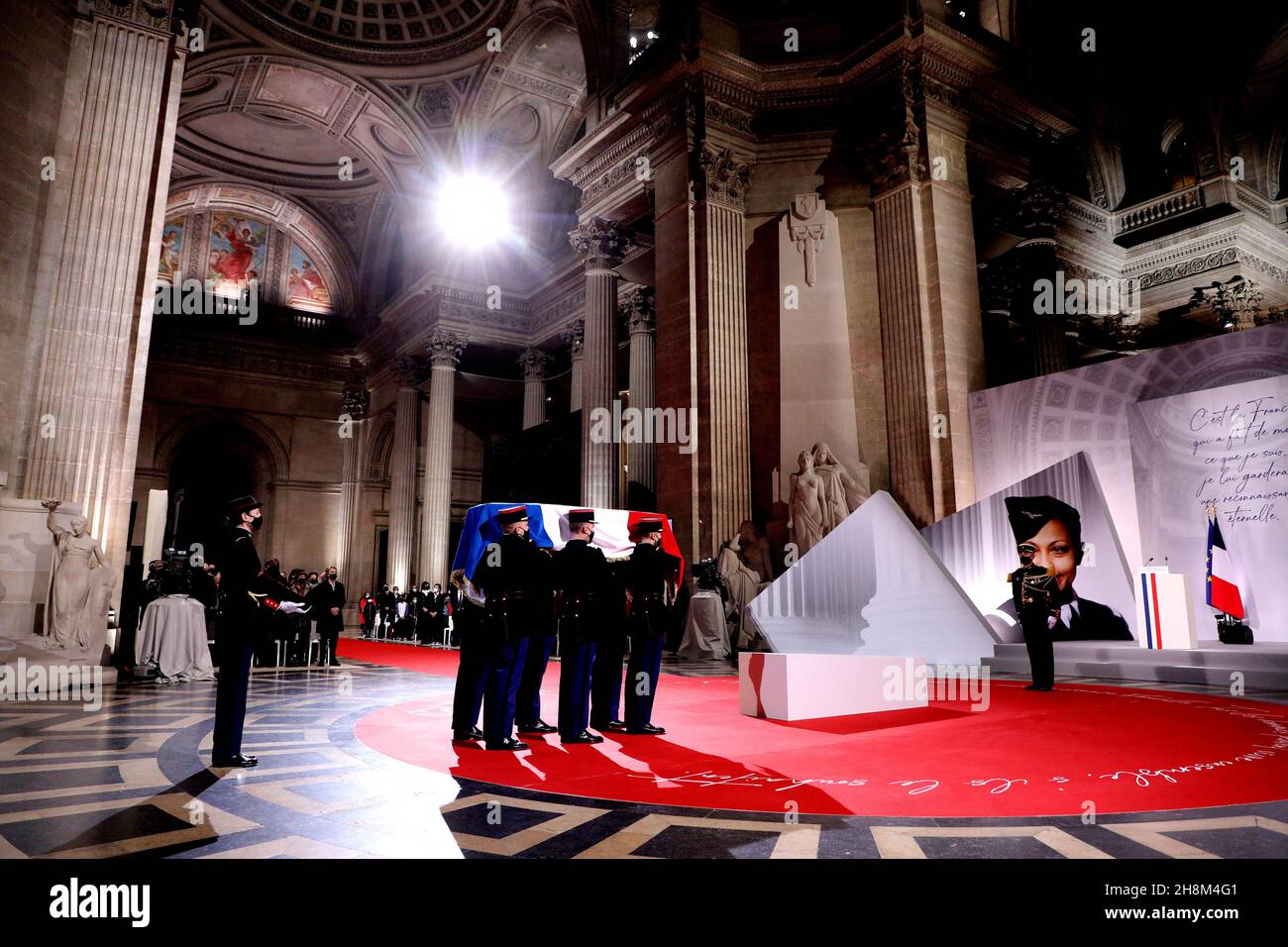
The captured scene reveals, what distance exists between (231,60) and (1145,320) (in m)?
26.3

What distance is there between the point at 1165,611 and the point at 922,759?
6.36 m

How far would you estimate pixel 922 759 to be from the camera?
4.18 m

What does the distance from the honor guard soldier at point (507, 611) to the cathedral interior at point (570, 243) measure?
117 cm

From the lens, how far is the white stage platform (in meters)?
7.41

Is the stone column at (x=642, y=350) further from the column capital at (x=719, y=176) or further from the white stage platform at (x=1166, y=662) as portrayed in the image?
the white stage platform at (x=1166, y=662)

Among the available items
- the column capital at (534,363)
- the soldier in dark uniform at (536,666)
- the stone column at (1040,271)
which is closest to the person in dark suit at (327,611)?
the soldier in dark uniform at (536,666)

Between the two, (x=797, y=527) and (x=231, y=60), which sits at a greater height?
(x=231, y=60)

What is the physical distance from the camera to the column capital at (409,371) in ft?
84.9

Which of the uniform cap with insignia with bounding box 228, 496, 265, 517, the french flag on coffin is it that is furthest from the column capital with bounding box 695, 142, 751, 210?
the uniform cap with insignia with bounding box 228, 496, 265, 517

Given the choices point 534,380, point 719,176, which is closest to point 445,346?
point 534,380
